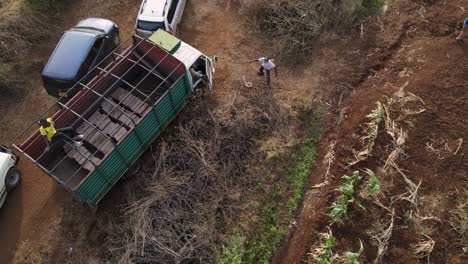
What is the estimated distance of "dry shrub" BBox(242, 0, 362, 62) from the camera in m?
14.4

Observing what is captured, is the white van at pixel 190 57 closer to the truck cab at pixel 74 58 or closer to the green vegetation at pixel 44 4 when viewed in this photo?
the truck cab at pixel 74 58

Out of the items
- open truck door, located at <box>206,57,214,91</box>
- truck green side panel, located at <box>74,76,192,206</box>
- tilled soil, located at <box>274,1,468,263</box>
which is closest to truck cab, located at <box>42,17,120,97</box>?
truck green side panel, located at <box>74,76,192,206</box>

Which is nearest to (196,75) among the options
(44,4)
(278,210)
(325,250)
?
(278,210)

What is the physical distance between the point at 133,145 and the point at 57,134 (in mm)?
2062

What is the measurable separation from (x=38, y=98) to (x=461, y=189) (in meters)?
14.2

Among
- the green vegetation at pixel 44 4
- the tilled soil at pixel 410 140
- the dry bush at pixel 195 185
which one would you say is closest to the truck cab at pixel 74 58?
the green vegetation at pixel 44 4

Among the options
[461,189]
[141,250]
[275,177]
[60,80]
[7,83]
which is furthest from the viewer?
[7,83]

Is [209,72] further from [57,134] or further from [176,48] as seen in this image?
[57,134]

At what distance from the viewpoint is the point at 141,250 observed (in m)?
10.2

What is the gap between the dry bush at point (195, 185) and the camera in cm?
1030

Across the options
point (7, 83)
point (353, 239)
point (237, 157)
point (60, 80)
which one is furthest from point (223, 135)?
point (7, 83)

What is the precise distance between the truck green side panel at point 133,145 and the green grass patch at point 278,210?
3726 mm

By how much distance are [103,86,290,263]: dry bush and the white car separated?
12.1ft

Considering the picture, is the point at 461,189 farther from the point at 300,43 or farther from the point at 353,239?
the point at 300,43
